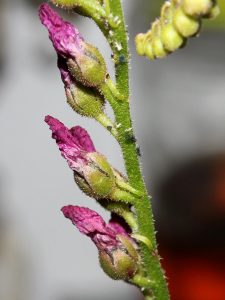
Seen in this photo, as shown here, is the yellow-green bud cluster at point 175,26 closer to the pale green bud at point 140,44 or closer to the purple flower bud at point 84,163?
the pale green bud at point 140,44

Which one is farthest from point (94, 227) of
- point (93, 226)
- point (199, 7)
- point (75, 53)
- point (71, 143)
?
point (199, 7)

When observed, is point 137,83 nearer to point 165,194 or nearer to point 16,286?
point 165,194

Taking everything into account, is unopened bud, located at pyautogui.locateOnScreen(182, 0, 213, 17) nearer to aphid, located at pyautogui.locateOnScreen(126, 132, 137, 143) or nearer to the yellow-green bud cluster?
the yellow-green bud cluster

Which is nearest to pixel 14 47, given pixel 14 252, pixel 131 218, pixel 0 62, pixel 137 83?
pixel 0 62

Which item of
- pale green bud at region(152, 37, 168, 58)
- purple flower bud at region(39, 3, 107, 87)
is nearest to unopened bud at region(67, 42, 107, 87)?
purple flower bud at region(39, 3, 107, 87)

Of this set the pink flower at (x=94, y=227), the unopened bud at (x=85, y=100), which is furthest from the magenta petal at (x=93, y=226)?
the unopened bud at (x=85, y=100)

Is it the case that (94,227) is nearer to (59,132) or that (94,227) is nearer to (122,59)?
(59,132)
